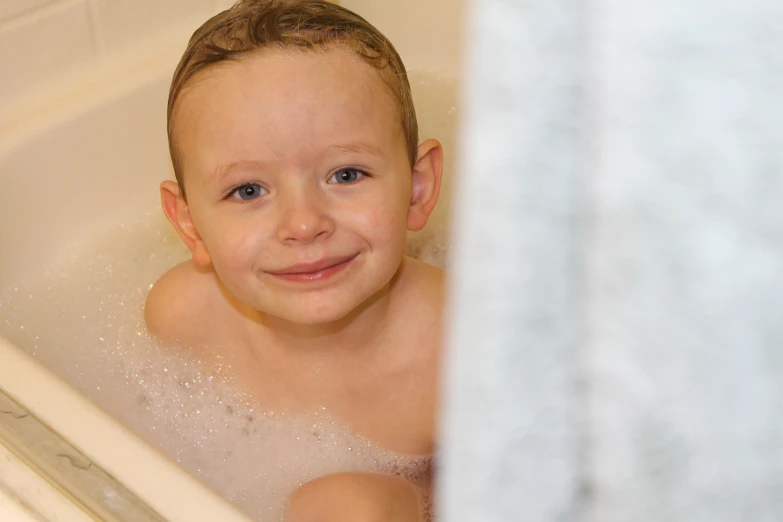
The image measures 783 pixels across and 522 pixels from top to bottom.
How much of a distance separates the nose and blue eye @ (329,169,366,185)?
0.03 meters

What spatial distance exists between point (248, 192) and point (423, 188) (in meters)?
0.21

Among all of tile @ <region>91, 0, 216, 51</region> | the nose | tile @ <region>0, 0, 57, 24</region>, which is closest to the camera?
the nose

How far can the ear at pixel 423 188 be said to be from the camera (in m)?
1.03

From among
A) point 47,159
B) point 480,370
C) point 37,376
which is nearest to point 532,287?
point 480,370

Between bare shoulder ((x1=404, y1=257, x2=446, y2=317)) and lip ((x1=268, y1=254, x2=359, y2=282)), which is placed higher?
lip ((x1=268, y1=254, x2=359, y2=282))

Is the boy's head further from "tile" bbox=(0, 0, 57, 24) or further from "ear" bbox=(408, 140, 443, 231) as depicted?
"tile" bbox=(0, 0, 57, 24)

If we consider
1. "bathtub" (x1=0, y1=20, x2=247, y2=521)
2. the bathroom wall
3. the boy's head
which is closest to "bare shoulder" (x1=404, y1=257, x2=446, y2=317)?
the boy's head

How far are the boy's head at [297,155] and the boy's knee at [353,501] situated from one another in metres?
0.18

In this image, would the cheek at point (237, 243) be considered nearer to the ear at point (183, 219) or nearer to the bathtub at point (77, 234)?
the ear at point (183, 219)

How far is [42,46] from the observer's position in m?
1.25

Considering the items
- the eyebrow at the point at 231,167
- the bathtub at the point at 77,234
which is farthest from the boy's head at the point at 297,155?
the bathtub at the point at 77,234

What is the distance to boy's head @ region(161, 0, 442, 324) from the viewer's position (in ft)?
2.95

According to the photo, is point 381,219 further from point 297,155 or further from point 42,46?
point 42,46

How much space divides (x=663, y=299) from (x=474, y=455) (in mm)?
85
